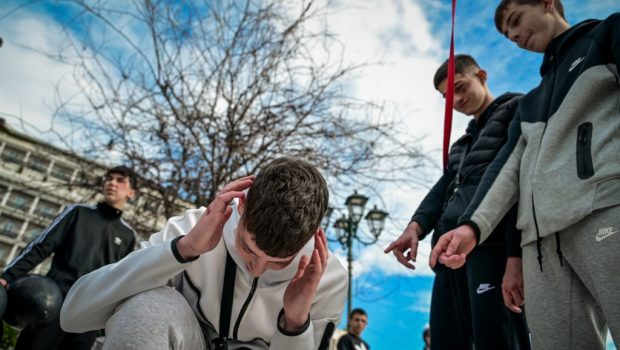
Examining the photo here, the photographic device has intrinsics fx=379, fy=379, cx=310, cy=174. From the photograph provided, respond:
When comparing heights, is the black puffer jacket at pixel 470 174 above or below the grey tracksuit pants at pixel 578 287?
above

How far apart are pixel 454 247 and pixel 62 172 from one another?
6.38m

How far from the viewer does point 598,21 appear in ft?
5.39

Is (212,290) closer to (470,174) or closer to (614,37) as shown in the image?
(470,174)

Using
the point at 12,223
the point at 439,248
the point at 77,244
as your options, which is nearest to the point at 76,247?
the point at 77,244

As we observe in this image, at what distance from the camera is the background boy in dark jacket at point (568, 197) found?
1.23 meters

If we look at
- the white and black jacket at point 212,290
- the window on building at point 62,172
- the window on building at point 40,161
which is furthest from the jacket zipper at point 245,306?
the window on building at point 40,161

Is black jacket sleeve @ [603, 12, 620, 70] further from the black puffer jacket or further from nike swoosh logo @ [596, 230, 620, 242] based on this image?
the black puffer jacket

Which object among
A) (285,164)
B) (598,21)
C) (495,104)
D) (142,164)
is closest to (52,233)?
(142,164)

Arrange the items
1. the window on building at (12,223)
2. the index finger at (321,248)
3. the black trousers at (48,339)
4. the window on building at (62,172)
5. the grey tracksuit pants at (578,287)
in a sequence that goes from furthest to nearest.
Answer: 1. the window on building at (62,172)
2. the window on building at (12,223)
3. the black trousers at (48,339)
4. the index finger at (321,248)
5. the grey tracksuit pants at (578,287)

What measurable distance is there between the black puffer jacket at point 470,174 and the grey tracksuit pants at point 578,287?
0.91 ft

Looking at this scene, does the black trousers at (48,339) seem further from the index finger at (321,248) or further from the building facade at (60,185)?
the index finger at (321,248)

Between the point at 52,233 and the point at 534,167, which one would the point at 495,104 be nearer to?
the point at 534,167

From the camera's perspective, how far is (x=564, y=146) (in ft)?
4.82

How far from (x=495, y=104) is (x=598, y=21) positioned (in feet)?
2.45
